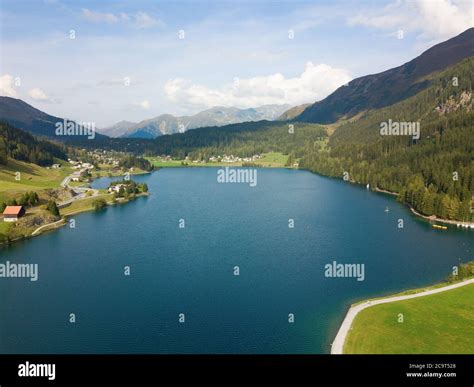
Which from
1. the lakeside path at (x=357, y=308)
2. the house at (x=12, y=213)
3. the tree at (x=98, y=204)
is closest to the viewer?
the lakeside path at (x=357, y=308)

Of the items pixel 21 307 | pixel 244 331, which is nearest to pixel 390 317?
pixel 244 331

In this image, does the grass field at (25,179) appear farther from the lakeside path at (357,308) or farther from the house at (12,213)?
the lakeside path at (357,308)

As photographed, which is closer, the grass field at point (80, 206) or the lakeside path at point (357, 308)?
the lakeside path at point (357, 308)

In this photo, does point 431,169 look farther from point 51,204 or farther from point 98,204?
point 51,204

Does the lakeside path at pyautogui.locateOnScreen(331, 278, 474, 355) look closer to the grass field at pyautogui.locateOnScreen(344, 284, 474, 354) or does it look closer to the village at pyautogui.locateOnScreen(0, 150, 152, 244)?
the grass field at pyautogui.locateOnScreen(344, 284, 474, 354)

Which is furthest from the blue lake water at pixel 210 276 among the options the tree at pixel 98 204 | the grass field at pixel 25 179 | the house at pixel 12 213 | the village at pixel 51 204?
the grass field at pixel 25 179

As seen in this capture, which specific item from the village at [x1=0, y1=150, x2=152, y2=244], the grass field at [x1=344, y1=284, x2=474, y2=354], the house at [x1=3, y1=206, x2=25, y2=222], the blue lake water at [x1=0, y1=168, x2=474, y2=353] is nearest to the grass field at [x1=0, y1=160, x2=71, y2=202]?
the village at [x1=0, y1=150, x2=152, y2=244]

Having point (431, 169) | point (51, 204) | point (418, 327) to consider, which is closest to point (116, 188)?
point (51, 204)
